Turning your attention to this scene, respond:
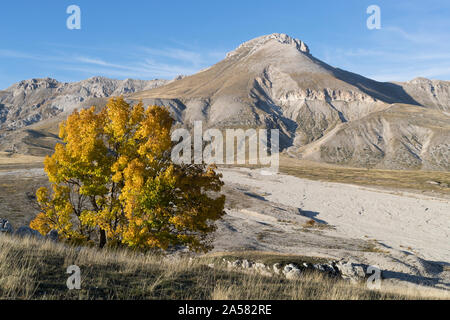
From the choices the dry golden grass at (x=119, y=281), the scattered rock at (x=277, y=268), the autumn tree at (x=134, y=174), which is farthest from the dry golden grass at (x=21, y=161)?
the dry golden grass at (x=119, y=281)

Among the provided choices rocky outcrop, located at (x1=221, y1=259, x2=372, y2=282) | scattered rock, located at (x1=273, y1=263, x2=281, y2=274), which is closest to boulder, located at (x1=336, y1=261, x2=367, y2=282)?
rocky outcrop, located at (x1=221, y1=259, x2=372, y2=282)

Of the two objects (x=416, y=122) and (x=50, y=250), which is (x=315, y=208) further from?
(x=416, y=122)

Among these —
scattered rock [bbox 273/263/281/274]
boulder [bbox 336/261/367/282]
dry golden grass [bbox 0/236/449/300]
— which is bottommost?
boulder [bbox 336/261/367/282]

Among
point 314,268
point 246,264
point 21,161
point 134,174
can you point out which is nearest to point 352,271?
point 314,268

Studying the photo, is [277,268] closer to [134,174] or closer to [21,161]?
[134,174]

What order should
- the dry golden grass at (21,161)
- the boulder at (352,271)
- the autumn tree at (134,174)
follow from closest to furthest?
1. the autumn tree at (134,174)
2. the boulder at (352,271)
3. the dry golden grass at (21,161)

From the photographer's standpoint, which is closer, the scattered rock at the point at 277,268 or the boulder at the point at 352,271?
the scattered rock at the point at 277,268

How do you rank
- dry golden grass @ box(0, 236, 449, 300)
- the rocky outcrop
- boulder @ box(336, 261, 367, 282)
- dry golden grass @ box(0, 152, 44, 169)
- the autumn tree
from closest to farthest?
dry golden grass @ box(0, 236, 449, 300) < the autumn tree < the rocky outcrop < boulder @ box(336, 261, 367, 282) < dry golden grass @ box(0, 152, 44, 169)

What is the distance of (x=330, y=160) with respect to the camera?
17175cm

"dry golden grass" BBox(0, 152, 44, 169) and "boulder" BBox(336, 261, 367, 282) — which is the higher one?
"dry golden grass" BBox(0, 152, 44, 169)

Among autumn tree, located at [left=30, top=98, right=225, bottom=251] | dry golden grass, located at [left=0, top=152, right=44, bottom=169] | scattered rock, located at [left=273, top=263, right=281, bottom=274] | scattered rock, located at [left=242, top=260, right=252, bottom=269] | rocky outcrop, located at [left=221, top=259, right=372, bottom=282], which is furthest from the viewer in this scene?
dry golden grass, located at [left=0, top=152, right=44, bottom=169]

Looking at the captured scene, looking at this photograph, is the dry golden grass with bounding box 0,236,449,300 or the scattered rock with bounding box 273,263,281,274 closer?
the dry golden grass with bounding box 0,236,449,300

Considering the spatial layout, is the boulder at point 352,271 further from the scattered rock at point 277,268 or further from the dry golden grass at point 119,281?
the dry golden grass at point 119,281

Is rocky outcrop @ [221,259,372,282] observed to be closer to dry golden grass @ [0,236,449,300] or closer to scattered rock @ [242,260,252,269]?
scattered rock @ [242,260,252,269]
